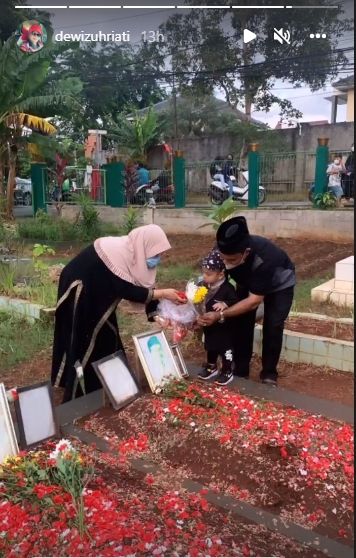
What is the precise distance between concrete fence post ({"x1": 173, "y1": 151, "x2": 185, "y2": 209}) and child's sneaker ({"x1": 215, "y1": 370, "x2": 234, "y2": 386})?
27.7 feet

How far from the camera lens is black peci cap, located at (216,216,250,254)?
3055 mm

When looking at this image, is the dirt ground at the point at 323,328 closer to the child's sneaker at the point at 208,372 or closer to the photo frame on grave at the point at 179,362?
the child's sneaker at the point at 208,372

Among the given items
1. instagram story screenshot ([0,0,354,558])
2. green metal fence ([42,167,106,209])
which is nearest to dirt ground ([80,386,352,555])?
instagram story screenshot ([0,0,354,558])

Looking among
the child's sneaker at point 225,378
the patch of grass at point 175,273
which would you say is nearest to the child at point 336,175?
the patch of grass at point 175,273

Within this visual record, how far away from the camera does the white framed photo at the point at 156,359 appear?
3.13 meters

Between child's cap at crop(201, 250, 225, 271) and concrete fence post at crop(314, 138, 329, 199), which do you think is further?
concrete fence post at crop(314, 138, 329, 199)

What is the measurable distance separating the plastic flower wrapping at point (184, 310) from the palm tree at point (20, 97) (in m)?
10.5

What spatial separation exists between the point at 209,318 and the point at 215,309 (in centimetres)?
9

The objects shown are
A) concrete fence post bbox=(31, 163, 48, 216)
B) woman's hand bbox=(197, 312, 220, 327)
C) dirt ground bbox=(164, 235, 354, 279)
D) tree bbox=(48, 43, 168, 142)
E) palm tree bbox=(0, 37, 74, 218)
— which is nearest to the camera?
woman's hand bbox=(197, 312, 220, 327)

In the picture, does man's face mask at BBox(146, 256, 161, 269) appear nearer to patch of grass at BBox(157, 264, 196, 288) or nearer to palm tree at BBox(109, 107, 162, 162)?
patch of grass at BBox(157, 264, 196, 288)

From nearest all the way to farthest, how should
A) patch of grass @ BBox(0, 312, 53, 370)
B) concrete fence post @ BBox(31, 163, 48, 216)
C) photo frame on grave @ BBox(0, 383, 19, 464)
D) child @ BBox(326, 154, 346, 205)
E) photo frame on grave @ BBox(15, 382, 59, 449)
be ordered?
photo frame on grave @ BBox(0, 383, 19, 464)
photo frame on grave @ BBox(15, 382, 59, 449)
patch of grass @ BBox(0, 312, 53, 370)
child @ BBox(326, 154, 346, 205)
concrete fence post @ BBox(31, 163, 48, 216)

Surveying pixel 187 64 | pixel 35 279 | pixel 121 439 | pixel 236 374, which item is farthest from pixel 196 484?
pixel 187 64

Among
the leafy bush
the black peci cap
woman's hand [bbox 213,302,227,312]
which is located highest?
the leafy bush

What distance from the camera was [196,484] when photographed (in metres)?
2.26
